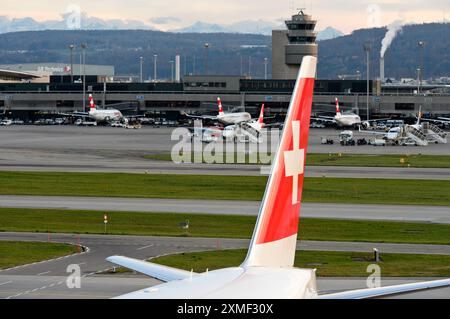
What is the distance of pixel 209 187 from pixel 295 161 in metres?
70.8

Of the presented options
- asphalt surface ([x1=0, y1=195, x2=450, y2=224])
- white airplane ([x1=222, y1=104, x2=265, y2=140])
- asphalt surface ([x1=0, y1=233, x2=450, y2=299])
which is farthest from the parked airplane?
asphalt surface ([x1=0, y1=233, x2=450, y2=299])

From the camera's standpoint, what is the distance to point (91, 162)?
118562 mm

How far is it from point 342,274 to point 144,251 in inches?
513

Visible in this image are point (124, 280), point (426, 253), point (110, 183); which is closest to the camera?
point (124, 280)

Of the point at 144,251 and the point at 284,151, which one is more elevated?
the point at 284,151

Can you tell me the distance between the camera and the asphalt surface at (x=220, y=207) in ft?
230

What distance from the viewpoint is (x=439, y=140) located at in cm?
16938

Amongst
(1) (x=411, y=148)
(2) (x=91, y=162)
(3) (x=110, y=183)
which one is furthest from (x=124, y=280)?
(1) (x=411, y=148)

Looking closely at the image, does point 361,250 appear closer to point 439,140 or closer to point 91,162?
point 91,162

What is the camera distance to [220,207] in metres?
74.9

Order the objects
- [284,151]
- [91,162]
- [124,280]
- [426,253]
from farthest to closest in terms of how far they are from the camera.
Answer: [91,162] < [426,253] < [124,280] < [284,151]

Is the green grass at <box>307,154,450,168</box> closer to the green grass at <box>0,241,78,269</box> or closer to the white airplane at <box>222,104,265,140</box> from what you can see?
the white airplane at <box>222,104,265,140</box>

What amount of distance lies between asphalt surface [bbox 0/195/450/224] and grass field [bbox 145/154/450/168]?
133 feet

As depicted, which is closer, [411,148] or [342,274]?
[342,274]
